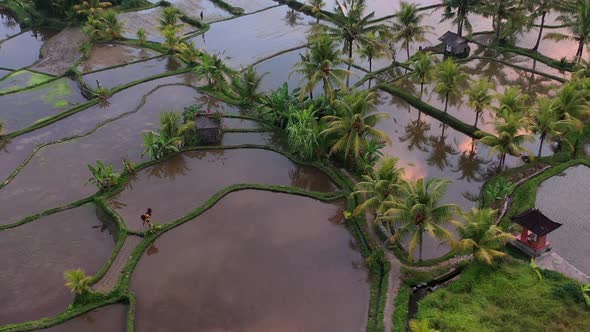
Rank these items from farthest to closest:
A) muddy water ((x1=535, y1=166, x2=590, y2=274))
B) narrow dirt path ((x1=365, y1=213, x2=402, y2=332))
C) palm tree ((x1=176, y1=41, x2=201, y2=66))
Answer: palm tree ((x1=176, y1=41, x2=201, y2=66)) → muddy water ((x1=535, y1=166, x2=590, y2=274)) → narrow dirt path ((x1=365, y1=213, x2=402, y2=332))

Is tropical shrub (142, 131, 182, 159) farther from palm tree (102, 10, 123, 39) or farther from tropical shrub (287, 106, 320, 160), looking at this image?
palm tree (102, 10, 123, 39)

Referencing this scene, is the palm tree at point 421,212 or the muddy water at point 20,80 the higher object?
the palm tree at point 421,212

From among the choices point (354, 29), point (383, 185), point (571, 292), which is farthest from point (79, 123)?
point (571, 292)

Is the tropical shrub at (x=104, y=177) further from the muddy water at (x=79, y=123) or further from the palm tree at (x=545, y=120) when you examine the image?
the palm tree at (x=545, y=120)

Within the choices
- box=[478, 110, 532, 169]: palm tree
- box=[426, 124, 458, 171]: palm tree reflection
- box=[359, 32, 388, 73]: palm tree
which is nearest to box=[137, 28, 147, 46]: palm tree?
box=[359, 32, 388, 73]: palm tree

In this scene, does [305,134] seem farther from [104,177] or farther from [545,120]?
[545,120]

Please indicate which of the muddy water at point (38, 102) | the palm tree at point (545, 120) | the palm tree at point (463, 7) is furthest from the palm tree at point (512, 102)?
the muddy water at point (38, 102)
